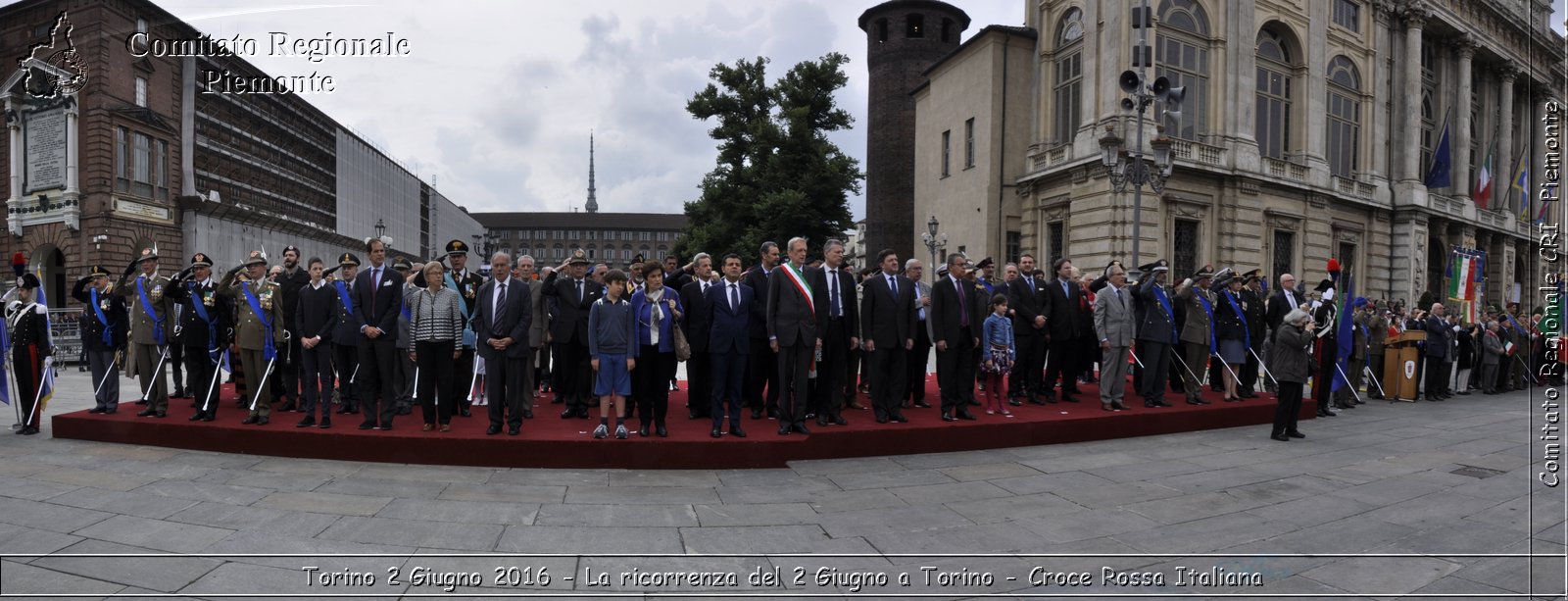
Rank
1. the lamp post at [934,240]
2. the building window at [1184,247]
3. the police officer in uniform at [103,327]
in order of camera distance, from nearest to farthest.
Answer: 1. the police officer in uniform at [103,327]
2. the building window at [1184,247]
3. the lamp post at [934,240]

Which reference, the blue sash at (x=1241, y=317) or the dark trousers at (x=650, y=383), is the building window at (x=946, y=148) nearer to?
the blue sash at (x=1241, y=317)

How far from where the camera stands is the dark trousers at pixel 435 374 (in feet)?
24.7

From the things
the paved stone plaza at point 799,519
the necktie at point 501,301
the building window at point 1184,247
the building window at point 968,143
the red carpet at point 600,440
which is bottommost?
the paved stone plaza at point 799,519

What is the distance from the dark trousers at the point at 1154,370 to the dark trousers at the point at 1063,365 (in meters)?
0.85

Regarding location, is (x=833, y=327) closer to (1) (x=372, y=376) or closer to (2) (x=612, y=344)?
(2) (x=612, y=344)

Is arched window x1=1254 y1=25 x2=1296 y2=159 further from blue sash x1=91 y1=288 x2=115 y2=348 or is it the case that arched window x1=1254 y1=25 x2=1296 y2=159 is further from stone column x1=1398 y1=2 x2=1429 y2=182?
blue sash x1=91 y1=288 x2=115 y2=348

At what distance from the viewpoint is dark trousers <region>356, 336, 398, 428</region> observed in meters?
7.71

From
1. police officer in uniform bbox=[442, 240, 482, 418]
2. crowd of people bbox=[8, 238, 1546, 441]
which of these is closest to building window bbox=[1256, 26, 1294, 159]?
crowd of people bbox=[8, 238, 1546, 441]

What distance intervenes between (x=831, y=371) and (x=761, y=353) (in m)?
1.05

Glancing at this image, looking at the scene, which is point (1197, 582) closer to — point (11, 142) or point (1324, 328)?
point (1324, 328)

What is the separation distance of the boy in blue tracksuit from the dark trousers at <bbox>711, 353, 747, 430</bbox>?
0.78 meters

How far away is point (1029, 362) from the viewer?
33.8 ft

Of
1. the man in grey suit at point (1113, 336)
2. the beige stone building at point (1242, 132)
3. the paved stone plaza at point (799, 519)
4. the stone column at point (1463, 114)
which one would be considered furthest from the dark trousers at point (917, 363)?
the stone column at point (1463, 114)

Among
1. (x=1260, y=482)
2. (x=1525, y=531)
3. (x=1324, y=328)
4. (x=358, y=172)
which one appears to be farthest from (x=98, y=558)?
(x=358, y=172)
